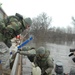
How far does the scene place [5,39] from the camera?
6.54m

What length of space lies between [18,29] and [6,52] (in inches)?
41.4

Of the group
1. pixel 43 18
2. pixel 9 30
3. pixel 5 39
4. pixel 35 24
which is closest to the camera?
pixel 9 30

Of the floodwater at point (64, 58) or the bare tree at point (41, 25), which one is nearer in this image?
the floodwater at point (64, 58)

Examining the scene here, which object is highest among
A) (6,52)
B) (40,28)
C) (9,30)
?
(40,28)

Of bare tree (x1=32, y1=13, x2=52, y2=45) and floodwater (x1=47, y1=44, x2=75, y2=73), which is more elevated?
bare tree (x1=32, y1=13, x2=52, y2=45)

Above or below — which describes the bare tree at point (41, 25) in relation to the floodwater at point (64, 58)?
above

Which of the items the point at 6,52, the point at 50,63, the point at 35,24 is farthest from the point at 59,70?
the point at 35,24

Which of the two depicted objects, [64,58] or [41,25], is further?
[41,25]

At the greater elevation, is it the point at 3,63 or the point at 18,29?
the point at 18,29

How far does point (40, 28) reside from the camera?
2302 inches

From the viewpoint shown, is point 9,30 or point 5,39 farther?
point 5,39

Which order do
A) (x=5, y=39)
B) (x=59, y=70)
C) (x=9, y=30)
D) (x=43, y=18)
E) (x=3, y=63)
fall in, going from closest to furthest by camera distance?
(x=3, y=63), (x=9, y=30), (x=5, y=39), (x=59, y=70), (x=43, y=18)

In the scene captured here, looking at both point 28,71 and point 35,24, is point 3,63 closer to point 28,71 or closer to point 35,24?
point 28,71

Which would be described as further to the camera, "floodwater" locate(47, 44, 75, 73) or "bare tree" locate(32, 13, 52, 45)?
"bare tree" locate(32, 13, 52, 45)
